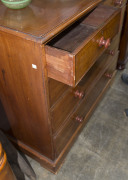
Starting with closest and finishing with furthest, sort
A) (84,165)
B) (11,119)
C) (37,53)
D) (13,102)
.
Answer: (37,53) < (13,102) < (11,119) < (84,165)

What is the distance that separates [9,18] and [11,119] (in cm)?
58

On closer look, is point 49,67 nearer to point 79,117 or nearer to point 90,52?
point 90,52

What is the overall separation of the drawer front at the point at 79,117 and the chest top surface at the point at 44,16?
585 mm

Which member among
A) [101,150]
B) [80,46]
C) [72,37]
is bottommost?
[101,150]

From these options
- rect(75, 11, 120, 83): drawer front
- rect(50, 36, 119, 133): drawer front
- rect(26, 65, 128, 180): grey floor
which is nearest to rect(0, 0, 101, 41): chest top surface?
rect(75, 11, 120, 83): drawer front

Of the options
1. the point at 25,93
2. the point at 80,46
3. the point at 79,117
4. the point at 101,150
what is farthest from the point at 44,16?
the point at 101,150

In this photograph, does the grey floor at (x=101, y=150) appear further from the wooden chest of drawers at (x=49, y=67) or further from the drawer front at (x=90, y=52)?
the drawer front at (x=90, y=52)

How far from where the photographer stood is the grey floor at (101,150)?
129cm

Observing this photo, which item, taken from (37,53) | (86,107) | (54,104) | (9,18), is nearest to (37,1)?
(9,18)

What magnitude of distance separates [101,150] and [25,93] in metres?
0.75

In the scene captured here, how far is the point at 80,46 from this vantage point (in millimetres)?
729

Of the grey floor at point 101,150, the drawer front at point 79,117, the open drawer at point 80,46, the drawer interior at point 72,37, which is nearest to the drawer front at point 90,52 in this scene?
the open drawer at point 80,46

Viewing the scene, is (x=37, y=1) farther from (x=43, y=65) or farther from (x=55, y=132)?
(x=55, y=132)

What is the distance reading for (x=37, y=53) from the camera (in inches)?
29.1
